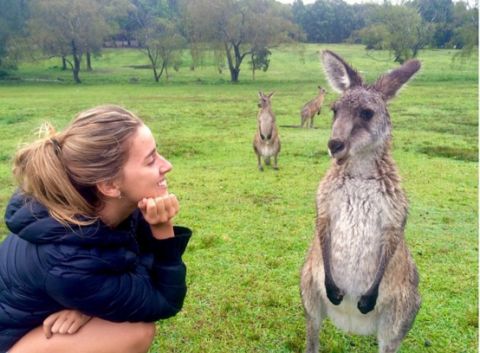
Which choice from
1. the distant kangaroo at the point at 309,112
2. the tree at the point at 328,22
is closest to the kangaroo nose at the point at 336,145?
the distant kangaroo at the point at 309,112

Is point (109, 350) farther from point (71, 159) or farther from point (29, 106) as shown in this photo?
point (29, 106)

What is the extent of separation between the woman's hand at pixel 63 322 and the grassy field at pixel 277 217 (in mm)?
989

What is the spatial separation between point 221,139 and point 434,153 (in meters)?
3.70

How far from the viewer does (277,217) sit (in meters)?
4.81

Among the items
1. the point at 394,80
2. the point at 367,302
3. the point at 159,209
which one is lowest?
the point at 367,302

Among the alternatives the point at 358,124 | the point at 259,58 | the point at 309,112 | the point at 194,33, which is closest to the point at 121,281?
the point at 358,124

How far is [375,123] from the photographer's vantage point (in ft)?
7.65

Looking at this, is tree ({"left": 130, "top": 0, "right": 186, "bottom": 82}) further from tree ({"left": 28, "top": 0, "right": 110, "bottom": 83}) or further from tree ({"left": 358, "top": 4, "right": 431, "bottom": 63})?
tree ({"left": 358, "top": 4, "right": 431, "bottom": 63})

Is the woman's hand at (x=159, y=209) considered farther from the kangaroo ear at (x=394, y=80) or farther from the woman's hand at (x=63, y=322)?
the kangaroo ear at (x=394, y=80)

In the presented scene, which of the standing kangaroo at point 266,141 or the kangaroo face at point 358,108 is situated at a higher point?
the kangaroo face at point 358,108

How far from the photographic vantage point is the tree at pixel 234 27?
24.6 m

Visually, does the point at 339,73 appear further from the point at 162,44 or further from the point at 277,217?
the point at 162,44

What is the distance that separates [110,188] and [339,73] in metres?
1.38

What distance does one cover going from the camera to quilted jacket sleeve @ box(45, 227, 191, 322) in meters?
1.64
